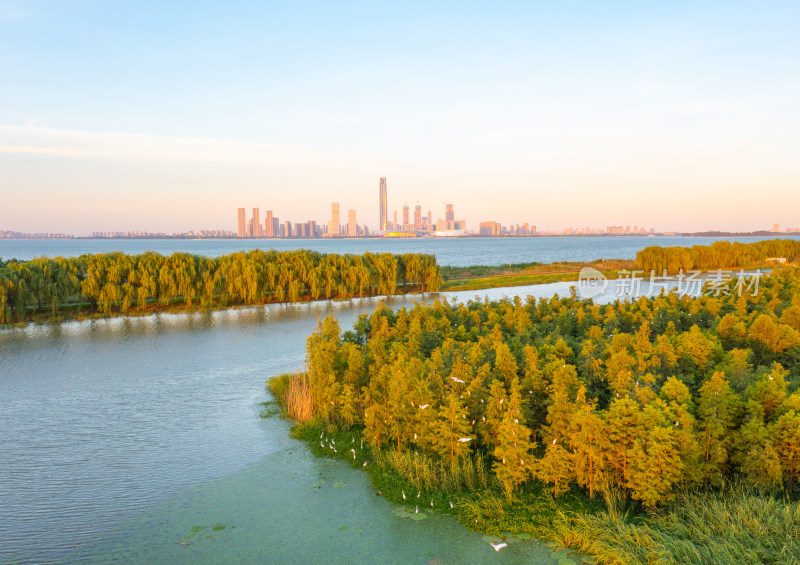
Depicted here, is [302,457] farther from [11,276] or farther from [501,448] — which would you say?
[11,276]

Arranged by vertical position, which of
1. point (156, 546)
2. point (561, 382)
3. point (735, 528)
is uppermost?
point (561, 382)

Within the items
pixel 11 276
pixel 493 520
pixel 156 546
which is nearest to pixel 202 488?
pixel 156 546

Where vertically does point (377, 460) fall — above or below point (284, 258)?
below

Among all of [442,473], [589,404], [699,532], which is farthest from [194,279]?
[699,532]

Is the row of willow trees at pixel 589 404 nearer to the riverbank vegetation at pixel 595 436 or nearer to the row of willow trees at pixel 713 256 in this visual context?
the riverbank vegetation at pixel 595 436

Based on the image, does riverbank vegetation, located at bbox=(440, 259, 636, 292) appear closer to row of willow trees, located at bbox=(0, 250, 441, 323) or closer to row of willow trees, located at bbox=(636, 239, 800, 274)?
row of willow trees, located at bbox=(636, 239, 800, 274)

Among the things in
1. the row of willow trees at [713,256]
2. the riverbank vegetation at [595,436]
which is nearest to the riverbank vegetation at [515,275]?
the row of willow trees at [713,256]

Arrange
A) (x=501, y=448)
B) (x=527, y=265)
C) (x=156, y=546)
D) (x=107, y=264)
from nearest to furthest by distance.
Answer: (x=156, y=546)
(x=501, y=448)
(x=107, y=264)
(x=527, y=265)
